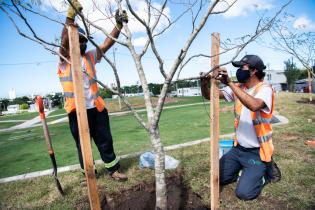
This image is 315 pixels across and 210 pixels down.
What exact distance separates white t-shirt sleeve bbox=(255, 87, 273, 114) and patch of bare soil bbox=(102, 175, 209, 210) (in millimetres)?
1404

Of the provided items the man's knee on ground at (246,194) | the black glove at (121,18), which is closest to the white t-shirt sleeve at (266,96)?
the man's knee on ground at (246,194)

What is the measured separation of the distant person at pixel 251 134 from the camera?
125 inches

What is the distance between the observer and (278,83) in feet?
→ 220

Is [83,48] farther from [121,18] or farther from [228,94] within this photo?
[228,94]

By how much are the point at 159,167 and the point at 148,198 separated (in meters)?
0.90

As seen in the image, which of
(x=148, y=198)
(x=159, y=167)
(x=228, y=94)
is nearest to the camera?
(x=159, y=167)

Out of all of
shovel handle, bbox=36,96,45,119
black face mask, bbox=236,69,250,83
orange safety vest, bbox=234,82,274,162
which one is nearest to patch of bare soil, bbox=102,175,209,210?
orange safety vest, bbox=234,82,274,162

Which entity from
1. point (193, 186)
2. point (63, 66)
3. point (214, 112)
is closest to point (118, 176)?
point (193, 186)

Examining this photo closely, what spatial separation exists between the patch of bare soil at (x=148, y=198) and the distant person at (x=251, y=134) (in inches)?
22.9

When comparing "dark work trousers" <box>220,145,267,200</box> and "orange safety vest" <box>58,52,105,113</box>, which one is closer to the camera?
"dark work trousers" <box>220,145,267,200</box>

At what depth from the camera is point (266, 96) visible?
315 centimetres

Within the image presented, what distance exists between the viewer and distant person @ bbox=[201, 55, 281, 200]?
3176mm

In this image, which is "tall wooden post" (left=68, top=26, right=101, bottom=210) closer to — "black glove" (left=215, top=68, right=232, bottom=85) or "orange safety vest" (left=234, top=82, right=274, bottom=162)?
"black glove" (left=215, top=68, right=232, bottom=85)

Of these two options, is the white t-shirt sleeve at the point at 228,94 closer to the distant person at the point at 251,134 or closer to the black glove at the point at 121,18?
the distant person at the point at 251,134
